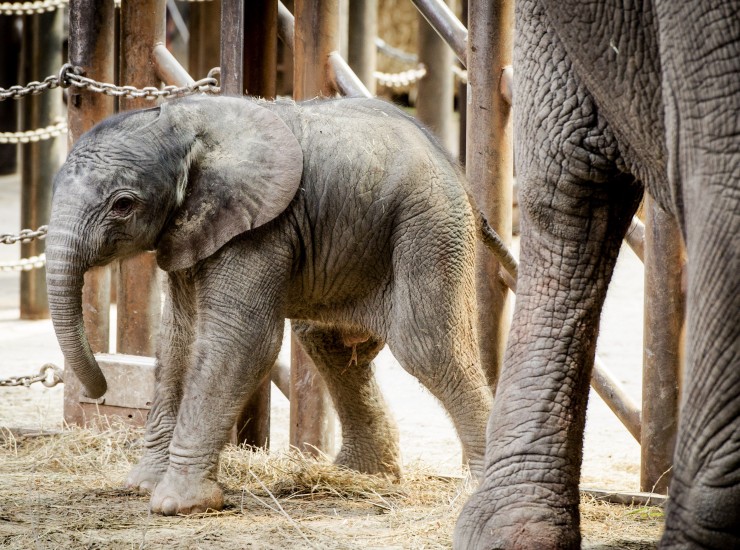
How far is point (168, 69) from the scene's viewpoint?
490cm

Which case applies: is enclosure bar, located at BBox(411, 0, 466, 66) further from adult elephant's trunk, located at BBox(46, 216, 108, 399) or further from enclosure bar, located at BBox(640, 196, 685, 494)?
adult elephant's trunk, located at BBox(46, 216, 108, 399)

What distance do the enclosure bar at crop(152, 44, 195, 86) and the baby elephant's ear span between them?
97 cm

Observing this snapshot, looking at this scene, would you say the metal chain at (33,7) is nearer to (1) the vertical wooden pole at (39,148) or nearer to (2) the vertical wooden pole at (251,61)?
(1) the vertical wooden pole at (39,148)

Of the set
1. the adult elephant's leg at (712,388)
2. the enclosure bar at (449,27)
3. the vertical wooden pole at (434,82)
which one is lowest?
the adult elephant's leg at (712,388)

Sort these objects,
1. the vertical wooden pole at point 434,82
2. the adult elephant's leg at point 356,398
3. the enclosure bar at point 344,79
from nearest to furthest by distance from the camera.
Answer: the adult elephant's leg at point 356,398 < the enclosure bar at point 344,79 < the vertical wooden pole at point 434,82

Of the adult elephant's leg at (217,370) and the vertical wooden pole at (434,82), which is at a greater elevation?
the vertical wooden pole at (434,82)

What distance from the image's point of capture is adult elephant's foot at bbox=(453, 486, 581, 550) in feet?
9.59

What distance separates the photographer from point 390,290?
3930 millimetres

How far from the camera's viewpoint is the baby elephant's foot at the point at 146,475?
4043 millimetres

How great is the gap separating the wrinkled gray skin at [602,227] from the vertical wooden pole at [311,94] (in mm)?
1586

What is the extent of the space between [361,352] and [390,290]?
1.57ft

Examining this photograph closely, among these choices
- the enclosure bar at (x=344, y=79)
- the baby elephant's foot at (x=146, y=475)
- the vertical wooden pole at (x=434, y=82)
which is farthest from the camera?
the vertical wooden pole at (x=434, y=82)

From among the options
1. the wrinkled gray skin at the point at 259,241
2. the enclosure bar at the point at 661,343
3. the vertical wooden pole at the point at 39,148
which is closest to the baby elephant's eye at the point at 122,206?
the wrinkled gray skin at the point at 259,241

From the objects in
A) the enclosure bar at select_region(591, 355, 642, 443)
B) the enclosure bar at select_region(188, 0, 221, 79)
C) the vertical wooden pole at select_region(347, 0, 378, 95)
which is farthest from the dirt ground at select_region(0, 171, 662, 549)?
the enclosure bar at select_region(188, 0, 221, 79)
